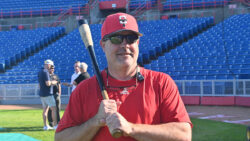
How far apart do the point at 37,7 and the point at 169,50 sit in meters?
14.6

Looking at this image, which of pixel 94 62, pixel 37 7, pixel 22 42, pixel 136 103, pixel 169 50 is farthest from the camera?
pixel 37 7

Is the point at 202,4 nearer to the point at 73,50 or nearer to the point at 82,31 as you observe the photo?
the point at 73,50

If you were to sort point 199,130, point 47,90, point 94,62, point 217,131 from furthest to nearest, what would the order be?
point 47,90 → point 199,130 → point 217,131 → point 94,62

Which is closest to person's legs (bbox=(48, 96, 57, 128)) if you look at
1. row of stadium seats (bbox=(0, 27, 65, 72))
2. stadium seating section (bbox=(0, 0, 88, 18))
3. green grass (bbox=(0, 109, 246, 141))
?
green grass (bbox=(0, 109, 246, 141))

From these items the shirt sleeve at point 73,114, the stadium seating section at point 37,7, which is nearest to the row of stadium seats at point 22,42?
the stadium seating section at point 37,7

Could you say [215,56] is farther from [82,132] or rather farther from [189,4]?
[82,132]

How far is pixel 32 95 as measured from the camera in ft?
58.0

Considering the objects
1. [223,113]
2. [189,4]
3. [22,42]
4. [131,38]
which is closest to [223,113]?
[223,113]

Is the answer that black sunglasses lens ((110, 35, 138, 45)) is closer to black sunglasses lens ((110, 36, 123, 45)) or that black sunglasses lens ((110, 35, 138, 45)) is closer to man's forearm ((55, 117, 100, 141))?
black sunglasses lens ((110, 36, 123, 45))

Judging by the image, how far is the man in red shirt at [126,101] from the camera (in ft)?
7.95

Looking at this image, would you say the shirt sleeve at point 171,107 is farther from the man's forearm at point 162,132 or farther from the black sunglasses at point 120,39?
the black sunglasses at point 120,39

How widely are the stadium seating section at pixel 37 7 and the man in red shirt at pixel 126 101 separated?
27.1m

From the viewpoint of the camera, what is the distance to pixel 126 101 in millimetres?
2475

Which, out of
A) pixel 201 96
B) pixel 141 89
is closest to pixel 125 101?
pixel 141 89
